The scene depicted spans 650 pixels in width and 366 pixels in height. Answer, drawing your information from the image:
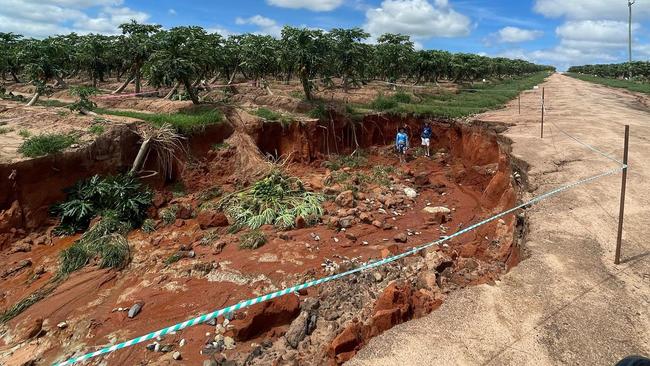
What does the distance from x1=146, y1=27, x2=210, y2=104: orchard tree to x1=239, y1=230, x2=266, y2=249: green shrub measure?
7.95 m

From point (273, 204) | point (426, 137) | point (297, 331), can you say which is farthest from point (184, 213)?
point (426, 137)

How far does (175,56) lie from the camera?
49.6 ft

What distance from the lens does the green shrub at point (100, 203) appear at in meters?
10.6

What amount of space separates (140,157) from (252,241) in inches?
207

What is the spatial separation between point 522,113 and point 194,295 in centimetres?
1919

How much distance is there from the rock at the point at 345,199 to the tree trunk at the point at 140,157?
6.21m

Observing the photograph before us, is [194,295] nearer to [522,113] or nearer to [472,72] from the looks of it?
[522,113]

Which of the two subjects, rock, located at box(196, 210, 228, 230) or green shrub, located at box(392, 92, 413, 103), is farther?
green shrub, located at box(392, 92, 413, 103)

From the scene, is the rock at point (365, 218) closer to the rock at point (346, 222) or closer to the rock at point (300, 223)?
the rock at point (346, 222)

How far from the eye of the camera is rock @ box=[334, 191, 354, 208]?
1243cm

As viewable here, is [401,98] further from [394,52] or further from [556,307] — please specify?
[556,307]

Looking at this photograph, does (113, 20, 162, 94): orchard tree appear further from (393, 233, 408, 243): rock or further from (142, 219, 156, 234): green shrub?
(393, 233, 408, 243): rock

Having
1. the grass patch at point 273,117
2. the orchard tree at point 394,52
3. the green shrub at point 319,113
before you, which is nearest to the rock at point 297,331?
the grass patch at point 273,117

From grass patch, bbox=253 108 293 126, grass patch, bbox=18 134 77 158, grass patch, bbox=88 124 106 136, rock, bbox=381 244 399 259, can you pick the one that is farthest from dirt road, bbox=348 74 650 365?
grass patch, bbox=253 108 293 126
